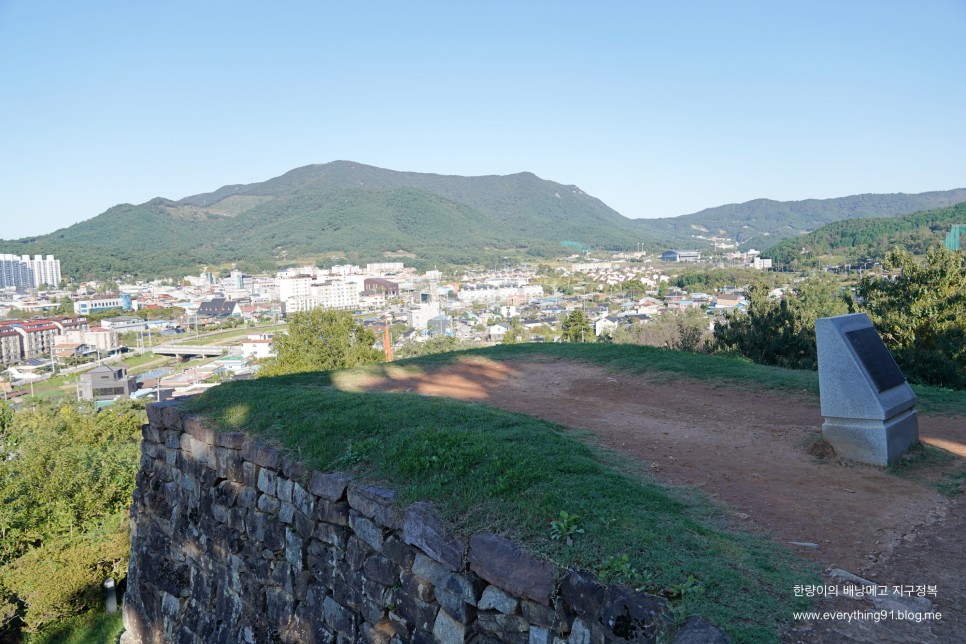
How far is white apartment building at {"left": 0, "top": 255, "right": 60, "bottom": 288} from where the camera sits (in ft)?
346

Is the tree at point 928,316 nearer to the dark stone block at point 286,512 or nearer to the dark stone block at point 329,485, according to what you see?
the dark stone block at point 329,485

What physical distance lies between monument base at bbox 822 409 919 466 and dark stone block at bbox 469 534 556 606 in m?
3.50

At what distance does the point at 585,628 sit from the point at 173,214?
19205cm

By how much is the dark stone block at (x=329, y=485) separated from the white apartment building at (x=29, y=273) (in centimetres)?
12300

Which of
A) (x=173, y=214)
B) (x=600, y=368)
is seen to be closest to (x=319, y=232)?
(x=173, y=214)

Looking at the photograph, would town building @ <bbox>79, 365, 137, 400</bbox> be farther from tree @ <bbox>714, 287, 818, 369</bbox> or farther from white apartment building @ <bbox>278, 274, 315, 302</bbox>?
white apartment building @ <bbox>278, 274, 315, 302</bbox>

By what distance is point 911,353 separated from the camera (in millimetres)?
11477

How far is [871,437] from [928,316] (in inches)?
345

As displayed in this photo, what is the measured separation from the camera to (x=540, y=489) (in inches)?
160

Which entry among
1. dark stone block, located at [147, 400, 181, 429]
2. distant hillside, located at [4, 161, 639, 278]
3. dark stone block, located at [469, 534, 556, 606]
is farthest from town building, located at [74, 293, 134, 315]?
dark stone block, located at [469, 534, 556, 606]

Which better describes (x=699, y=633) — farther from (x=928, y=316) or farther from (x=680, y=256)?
(x=680, y=256)

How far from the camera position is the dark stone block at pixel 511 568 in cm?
329

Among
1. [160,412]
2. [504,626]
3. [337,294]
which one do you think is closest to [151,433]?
[160,412]

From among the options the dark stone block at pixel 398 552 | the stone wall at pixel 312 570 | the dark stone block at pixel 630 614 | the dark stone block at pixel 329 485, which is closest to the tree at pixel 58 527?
the stone wall at pixel 312 570
